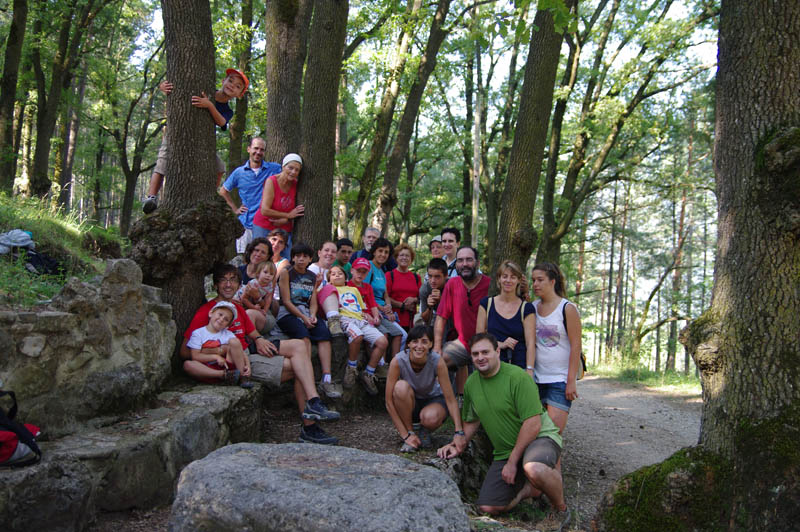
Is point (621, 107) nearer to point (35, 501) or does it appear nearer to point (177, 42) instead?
point (177, 42)

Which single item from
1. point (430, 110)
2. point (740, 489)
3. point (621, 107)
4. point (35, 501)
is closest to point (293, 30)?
point (35, 501)

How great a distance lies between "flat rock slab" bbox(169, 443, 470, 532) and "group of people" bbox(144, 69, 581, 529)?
208cm

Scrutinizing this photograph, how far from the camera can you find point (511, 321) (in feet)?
18.1

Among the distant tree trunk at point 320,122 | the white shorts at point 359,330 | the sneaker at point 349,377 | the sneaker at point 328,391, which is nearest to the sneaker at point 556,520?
the sneaker at point 328,391

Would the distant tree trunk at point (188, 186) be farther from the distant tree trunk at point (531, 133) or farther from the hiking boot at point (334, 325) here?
the distant tree trunk at point (531, 133)

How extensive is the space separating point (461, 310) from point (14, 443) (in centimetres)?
440

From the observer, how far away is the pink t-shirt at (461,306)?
6.26 meters

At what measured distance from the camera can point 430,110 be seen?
24.0 meters

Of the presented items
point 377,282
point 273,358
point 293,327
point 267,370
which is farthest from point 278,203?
point 267,370

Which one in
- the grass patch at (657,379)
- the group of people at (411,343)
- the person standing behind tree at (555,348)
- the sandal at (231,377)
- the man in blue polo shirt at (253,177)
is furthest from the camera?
the grass patch at (657,379)

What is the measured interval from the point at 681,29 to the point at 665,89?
1787mm

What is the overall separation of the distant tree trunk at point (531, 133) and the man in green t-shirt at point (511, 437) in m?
2.67

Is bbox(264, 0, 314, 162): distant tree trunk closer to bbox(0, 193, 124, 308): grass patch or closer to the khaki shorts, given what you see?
bbox(0, 193, 124, 308): grass patch

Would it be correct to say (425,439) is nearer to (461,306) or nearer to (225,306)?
(461,306)
